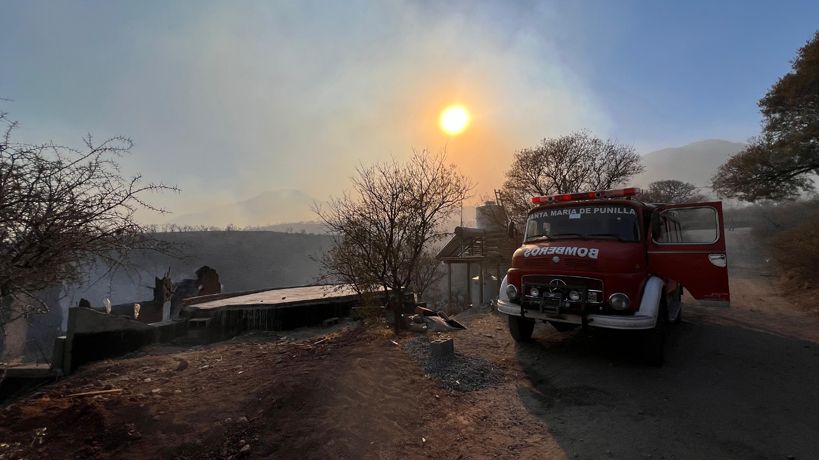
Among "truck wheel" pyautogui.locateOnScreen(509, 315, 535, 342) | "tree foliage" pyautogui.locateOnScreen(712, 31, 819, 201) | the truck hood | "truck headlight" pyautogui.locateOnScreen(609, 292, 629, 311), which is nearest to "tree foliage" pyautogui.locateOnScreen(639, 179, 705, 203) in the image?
"tree foliage" pyautogui.locateOnScreen(712, 31, 819, 201)

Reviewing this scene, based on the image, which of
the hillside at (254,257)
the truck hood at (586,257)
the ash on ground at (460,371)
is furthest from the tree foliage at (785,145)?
the hillside at (254,257)

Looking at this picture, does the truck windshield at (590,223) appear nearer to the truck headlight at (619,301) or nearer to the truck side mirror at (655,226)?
the truck side mirror at (655,226)

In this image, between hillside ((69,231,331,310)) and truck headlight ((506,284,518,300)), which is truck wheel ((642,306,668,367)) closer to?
truck headlight ((506,284,518,300))

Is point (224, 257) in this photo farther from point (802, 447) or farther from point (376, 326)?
point (802, 447)

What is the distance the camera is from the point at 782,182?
17359 mm

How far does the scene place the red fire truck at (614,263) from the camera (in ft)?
19.0

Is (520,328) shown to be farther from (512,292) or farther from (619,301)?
(619,301)

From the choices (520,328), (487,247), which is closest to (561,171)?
(487,247)

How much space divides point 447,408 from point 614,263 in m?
3.21

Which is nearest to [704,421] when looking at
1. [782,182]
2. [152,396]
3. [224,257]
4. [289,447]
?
[289,447]

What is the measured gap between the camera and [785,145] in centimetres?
1557

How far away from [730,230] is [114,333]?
66326 mm

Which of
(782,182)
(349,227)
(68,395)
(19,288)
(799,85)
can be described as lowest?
(68,395)

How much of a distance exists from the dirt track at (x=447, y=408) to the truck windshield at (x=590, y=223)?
79.7 inches
